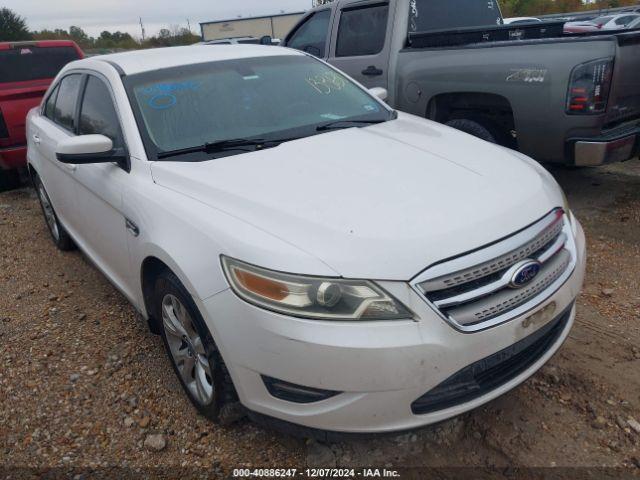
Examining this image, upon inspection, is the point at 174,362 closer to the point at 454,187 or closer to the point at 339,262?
the point at 339,262

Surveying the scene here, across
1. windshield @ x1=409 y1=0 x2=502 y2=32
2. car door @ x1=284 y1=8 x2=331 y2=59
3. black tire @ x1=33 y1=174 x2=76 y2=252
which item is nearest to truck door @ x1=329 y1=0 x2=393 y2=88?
car door @ x1=284 y1=8 x2=331 y2=59

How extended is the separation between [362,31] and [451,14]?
1.01 metres

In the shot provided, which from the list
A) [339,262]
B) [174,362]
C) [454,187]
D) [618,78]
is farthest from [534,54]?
[174,362]

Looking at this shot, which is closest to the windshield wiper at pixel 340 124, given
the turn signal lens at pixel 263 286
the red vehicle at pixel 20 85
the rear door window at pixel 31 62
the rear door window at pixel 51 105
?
the turn signal lens at pixel 263 286

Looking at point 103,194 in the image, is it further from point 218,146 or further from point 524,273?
point 524,273

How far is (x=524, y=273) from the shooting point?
199 cm

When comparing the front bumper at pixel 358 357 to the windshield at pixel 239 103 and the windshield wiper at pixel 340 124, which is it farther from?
the windshield wiper at pixel 340 124

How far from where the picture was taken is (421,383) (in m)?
1.85

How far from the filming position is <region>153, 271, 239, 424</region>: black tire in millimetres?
2146

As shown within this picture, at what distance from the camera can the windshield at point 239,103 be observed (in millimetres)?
2828

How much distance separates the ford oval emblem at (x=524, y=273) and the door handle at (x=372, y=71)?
4010 millimetres

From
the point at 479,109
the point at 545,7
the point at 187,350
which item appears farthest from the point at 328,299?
the point at 545,7

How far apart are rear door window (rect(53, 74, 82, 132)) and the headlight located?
255cm

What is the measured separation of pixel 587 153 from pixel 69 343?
12.7ft
